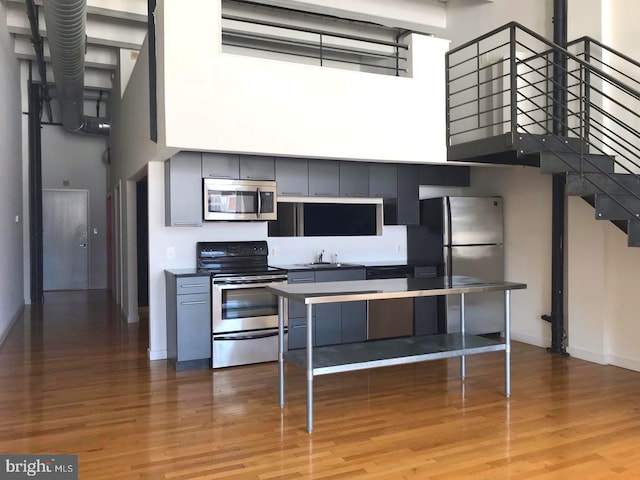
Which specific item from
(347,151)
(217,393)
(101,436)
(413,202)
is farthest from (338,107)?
(101,436)

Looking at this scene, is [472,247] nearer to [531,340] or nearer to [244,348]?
[531,340]

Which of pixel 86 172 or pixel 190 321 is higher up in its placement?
pixel 86 172

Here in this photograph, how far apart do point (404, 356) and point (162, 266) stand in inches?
112

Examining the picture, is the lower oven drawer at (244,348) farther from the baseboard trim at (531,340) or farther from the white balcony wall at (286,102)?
the baseboard trim at (531,340)

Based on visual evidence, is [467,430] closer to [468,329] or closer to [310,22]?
[468,329]

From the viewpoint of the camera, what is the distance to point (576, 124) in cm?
516

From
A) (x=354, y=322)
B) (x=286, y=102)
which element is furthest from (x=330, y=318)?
(x=286, y=102)

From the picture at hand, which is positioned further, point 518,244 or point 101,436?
point 518,244

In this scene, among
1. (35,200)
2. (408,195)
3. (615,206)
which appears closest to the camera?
(615,206)

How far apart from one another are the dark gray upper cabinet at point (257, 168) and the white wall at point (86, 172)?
22.5 feet

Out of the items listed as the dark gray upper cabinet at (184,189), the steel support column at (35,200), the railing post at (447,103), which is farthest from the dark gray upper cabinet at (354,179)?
the steel support column at (35,200)

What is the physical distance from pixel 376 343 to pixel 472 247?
7.80ft

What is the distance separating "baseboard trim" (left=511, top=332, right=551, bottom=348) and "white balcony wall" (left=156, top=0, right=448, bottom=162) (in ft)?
7.39

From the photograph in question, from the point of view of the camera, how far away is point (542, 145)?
458cm
